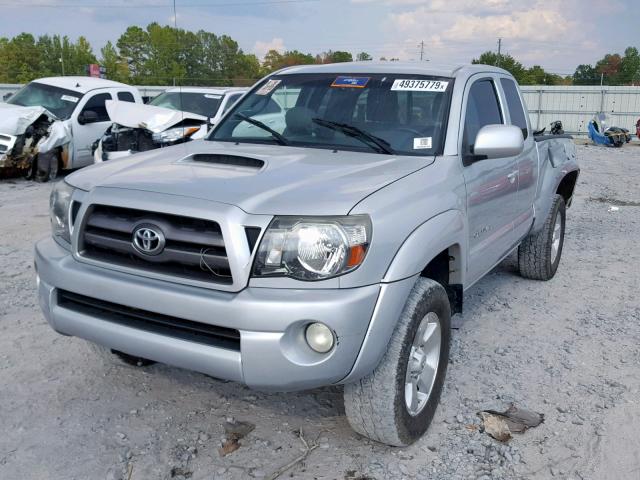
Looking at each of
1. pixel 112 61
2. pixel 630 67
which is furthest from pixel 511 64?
pixel 112 61

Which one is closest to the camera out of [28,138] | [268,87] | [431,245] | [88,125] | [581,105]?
[431,245]

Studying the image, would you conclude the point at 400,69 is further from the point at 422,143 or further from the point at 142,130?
the point at 142,130

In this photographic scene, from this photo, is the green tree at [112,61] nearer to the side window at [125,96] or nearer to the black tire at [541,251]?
the side window at [125,96]

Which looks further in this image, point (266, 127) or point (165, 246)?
point (266, 127)

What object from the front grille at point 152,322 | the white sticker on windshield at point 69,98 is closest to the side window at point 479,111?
the front grille at point 152,322

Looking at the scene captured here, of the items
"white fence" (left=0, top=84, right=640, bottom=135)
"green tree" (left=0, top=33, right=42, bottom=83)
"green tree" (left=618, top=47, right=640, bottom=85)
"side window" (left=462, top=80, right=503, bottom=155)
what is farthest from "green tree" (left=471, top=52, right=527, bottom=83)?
"side window" (left=462, top=80, right=503, bottom=155)

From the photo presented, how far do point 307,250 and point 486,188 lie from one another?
164cm

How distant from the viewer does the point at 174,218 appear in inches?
106

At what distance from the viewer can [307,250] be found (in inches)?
102

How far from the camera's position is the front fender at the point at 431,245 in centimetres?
273

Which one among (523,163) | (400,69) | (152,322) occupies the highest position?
(400,69)

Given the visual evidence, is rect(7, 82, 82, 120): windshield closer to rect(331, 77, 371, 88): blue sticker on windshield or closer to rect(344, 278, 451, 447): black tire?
rect(331, 77, 371, 88): blue sticker on windshield

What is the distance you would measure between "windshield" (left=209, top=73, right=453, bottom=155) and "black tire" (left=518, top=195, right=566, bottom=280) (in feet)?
7.04

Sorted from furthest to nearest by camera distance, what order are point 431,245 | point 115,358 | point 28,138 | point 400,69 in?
1. point 28,138
2. point 400,69
3. point 115,358
4. point 431,245
